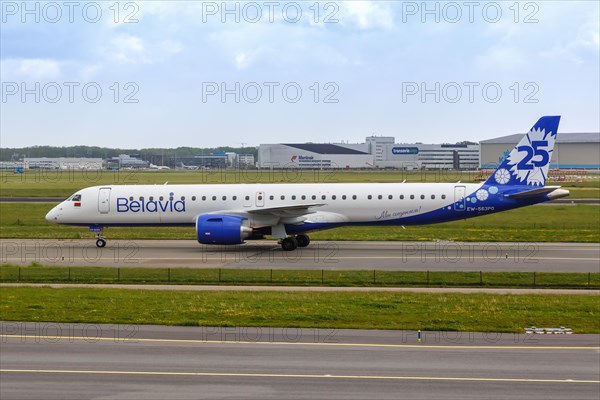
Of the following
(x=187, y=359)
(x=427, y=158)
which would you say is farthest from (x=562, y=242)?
(x=427, y=158)

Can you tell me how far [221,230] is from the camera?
3769cm

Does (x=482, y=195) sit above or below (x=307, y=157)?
below

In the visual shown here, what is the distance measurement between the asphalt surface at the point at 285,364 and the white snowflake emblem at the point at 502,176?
68.6 ft

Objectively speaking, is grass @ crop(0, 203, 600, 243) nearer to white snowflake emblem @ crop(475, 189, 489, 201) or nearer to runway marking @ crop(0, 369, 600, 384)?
white snowflake emblem @ crop(475, 189, 489, 201)

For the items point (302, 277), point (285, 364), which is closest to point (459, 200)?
point (302, 277)

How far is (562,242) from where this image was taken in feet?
140

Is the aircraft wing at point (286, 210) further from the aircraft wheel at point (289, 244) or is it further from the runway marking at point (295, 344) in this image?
the runway marking at point (295, 344)

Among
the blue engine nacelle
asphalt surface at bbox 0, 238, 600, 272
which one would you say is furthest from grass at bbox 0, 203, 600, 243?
the blue engine nacelle

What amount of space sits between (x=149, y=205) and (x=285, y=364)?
83.4 ft

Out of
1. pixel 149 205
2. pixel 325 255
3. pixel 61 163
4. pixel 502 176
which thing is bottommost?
pixel 325 255

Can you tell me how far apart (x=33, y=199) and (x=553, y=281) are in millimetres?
61719

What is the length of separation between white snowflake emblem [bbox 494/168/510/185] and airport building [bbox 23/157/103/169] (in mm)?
118022

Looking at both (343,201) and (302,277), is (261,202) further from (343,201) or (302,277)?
(302,277)

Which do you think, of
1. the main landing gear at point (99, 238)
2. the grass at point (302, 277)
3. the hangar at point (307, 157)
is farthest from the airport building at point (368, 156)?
the grass at point (302, 277)
